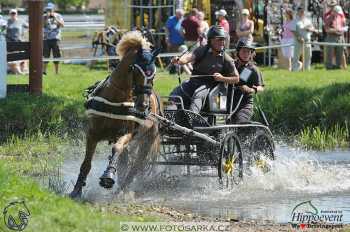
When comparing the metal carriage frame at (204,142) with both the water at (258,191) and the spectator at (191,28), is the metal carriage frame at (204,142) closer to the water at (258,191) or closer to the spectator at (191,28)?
the water at (258,191)

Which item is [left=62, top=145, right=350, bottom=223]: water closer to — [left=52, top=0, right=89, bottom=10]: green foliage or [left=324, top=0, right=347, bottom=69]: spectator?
[left=324, top=0, right=347, bottom=69]: spectator

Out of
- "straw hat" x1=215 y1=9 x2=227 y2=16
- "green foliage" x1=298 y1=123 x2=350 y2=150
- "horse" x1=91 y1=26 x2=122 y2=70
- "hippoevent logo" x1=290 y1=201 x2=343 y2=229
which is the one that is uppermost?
"straw hat" x1=215 y1=9 x2=227 y2=16

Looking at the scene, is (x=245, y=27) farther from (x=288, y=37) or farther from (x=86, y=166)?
(x=86, y=166)

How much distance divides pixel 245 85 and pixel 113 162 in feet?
9.97

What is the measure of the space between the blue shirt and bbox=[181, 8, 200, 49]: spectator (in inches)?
21.4

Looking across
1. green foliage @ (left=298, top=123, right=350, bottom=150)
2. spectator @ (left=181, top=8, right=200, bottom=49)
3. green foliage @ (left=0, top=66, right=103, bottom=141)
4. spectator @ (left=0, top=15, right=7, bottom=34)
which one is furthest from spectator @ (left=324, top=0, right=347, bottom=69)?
green foliage @ (left=0, top=66, right=103, bottom=141)

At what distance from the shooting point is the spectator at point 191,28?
84.9ft

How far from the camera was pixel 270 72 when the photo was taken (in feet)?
84.1

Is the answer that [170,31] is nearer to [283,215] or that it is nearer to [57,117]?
[57,117]

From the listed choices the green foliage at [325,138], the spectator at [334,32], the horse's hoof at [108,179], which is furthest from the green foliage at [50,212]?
the spectator at [334,32]

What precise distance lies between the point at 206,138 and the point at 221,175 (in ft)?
1.60

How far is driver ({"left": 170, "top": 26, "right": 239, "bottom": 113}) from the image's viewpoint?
43.3ft

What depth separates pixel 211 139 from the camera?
12.7m

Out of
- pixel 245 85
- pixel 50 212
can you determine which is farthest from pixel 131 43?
pixel 50 212
